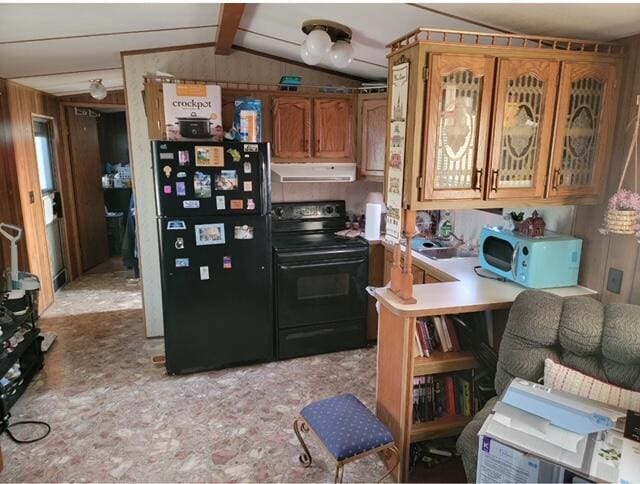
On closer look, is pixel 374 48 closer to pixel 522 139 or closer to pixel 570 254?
pixel 522 139

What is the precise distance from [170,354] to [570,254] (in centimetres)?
266

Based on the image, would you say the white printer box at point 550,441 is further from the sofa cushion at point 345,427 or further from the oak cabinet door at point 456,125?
the oak cabinet door at point 456,125

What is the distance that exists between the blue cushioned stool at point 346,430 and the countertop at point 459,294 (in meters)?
0.52

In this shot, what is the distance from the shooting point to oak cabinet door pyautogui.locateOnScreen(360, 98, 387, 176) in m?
3.53

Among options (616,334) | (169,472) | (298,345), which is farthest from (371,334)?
(616,334)

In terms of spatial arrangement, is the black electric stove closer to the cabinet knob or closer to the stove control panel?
the stove control panel

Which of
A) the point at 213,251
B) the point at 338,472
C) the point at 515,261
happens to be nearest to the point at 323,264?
the point at 213,251

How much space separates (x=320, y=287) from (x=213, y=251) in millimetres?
873

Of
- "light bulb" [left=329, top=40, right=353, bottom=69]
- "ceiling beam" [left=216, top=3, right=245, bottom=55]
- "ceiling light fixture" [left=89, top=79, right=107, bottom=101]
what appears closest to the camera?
"ceiling beam" [left=216, top=3, right=245, bottom=55]

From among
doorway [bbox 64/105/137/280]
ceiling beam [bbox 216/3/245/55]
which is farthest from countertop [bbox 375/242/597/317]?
doorway [bbox 64/105/137/280]

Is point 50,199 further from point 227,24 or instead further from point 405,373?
point 405,373

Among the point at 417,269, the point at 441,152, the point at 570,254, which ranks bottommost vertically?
the point at 417,269

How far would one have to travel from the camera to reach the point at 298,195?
3934 mm

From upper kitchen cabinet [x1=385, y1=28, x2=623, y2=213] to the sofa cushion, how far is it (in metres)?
1.02
